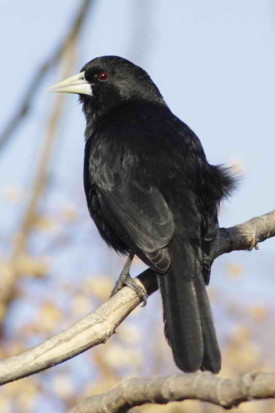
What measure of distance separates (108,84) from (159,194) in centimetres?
147

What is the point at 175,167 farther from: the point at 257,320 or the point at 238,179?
the point at 257,320

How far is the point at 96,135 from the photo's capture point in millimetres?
5820

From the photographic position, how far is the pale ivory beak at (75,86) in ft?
20.7

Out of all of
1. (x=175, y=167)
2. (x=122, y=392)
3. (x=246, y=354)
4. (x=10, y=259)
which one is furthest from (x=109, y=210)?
(x=246, y=354)

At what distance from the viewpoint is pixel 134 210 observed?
504 centimetres

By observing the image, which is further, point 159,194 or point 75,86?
point 75,86

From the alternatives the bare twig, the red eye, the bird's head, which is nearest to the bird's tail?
the bare twig

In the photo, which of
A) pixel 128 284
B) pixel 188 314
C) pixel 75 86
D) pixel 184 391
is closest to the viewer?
pixel 184 391

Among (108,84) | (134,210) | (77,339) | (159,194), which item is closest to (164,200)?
(159,194)

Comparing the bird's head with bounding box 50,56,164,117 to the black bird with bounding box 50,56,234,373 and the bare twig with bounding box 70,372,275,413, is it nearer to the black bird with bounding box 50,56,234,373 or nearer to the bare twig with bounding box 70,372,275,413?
the black bird with bounding box 50,56,234,373

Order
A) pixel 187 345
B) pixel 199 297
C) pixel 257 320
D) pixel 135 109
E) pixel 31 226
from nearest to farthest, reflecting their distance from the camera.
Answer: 1. pixel 187 345
2. pixel 199 297
3. pixel 135 109
4. pixel 31 226
5. pixel 257 320

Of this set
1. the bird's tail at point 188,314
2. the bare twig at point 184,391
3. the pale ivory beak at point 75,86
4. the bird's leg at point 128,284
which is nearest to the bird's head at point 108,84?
the pale ivory beak at point 75,86

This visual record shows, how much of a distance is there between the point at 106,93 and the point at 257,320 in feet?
9.59

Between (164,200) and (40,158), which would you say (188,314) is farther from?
(40,158)
